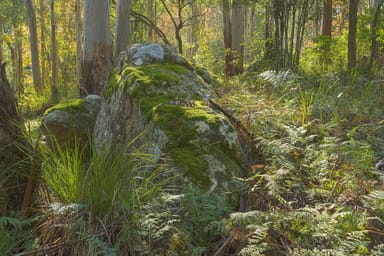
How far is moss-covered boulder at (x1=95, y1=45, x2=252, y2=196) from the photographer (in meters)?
3.03

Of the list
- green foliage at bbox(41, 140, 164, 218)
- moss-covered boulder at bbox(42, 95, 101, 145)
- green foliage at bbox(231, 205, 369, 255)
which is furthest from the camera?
moss-covered boulder at bbox(42, 95, 101, 145)

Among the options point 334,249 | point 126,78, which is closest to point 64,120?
point 126,78

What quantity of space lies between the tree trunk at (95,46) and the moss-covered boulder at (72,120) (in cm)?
369

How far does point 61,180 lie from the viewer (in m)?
2.65

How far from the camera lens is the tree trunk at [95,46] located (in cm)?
912

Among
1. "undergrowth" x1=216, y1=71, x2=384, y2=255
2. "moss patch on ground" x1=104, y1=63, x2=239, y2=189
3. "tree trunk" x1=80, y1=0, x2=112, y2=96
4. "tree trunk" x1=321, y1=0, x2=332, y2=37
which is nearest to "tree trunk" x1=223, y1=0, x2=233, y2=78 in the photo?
"tree trunk" x1=321, y1=0, x2=332, y2=37

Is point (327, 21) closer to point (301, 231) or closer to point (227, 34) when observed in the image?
point (227, 34)

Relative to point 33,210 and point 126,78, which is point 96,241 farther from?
point 126,78

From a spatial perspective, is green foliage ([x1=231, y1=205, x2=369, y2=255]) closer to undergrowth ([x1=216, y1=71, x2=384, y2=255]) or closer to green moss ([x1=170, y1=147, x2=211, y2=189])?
undergrowth ([x1=216, y1=71, x2=384, y2=255])

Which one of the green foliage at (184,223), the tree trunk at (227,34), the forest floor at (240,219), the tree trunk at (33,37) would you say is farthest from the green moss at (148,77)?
the tree trunk at (33,37)

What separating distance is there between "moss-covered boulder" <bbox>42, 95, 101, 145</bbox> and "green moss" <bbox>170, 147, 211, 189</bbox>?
2.19 m

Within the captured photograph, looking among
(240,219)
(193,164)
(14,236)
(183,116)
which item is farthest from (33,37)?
(240,219)

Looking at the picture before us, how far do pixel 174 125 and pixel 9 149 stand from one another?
1369mm

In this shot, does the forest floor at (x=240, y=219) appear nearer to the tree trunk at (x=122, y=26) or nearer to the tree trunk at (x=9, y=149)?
the tree trunk at (x=9, y=149)
